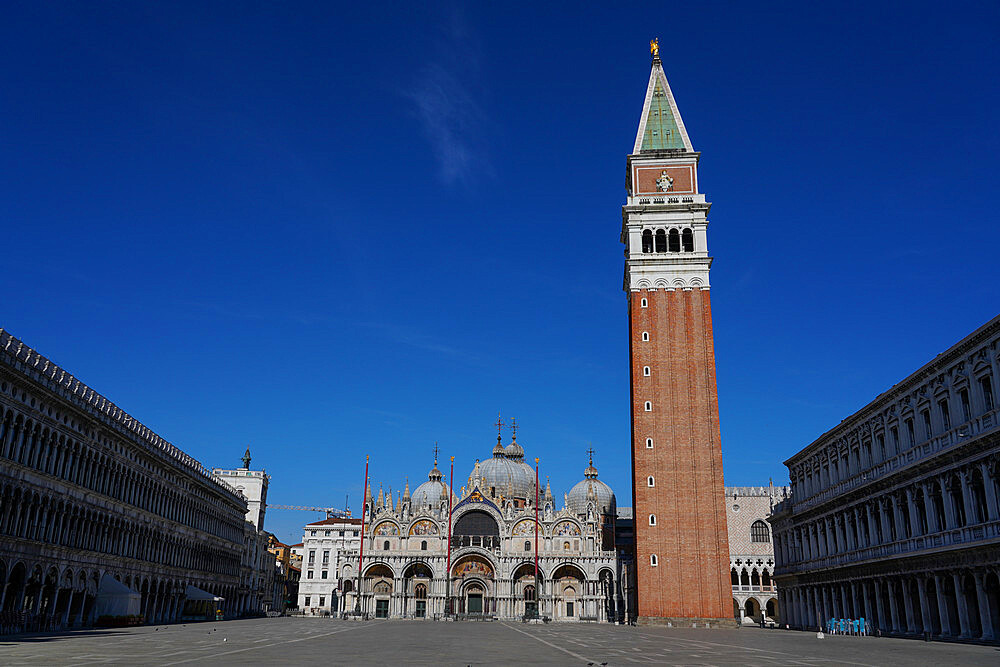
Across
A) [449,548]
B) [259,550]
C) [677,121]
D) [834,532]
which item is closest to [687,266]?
[677,121]

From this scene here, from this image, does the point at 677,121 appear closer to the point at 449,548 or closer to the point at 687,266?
the point at 687,266

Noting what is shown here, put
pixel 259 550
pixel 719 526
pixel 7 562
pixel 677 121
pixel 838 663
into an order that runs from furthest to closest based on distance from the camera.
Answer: pixel 259 550 < pixel 677 121 < pixel 719 526 < pixel 7 562 < pixel 838 663

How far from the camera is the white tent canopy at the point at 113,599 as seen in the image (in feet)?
134

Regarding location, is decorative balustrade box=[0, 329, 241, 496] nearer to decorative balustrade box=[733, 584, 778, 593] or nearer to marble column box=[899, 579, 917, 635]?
marble column box=[899, 579, 917, 635]

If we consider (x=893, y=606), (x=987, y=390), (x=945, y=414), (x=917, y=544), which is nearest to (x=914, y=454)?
A: (x=945, y=414)

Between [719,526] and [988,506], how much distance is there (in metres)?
30.1

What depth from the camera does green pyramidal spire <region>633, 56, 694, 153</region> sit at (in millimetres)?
70688

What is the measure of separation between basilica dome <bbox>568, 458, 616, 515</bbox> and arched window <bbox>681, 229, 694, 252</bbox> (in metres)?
36.6

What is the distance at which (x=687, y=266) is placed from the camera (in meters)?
65.4

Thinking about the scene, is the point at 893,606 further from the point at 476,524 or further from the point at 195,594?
the point at 476,524

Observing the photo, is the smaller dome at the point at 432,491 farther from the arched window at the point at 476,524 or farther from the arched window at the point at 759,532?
the arched window at the point at 759,532

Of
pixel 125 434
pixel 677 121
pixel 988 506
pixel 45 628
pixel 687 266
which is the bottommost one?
pixel 45 628

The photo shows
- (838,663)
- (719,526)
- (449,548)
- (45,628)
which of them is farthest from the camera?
(449,548)

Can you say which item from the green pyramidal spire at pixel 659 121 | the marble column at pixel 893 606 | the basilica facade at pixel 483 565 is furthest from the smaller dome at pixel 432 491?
the marble column at pixel 893 606
